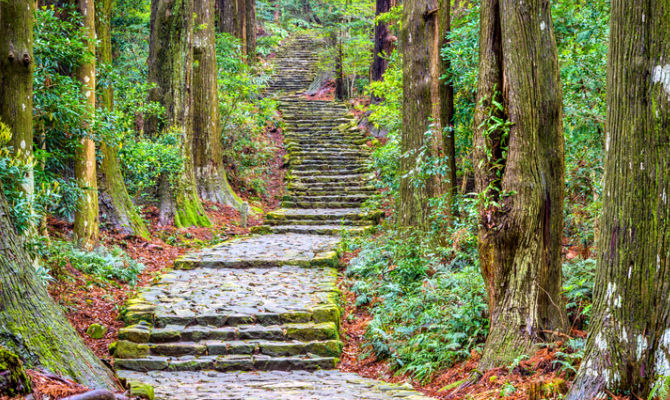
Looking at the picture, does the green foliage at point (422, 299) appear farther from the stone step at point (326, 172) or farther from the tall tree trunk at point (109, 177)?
the stone step at point (326, 172)

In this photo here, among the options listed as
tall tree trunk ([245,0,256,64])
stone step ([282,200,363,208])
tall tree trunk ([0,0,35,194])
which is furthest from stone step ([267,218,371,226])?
tall tree trunk ([245,0,256,64])

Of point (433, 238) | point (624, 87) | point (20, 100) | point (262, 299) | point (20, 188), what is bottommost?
point (262, 299)

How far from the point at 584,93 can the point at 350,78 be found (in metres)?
21.7

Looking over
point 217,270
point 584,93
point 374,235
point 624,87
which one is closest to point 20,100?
point 217,270

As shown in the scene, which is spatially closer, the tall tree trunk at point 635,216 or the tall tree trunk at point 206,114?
the tall tree trunk at point 635,216

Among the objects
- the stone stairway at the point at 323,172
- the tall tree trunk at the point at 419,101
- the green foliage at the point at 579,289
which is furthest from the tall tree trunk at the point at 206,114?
the green foliage at the point at 579,289

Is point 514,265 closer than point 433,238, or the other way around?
point 514,265

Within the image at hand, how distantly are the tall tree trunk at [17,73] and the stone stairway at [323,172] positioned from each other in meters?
8.29

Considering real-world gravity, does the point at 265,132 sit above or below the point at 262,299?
above

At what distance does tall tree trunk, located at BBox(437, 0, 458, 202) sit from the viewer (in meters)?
9.25

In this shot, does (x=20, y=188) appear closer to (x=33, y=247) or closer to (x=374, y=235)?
(x=33, y=247)

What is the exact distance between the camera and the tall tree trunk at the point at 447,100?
9250 mm

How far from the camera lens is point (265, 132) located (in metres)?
23.6

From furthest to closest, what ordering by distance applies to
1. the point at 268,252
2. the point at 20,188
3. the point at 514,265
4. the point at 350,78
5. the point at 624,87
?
the point at 350,78 → the point at 268,252 → the point at 20,188 → the point at 514,265 → the point at 624,87
